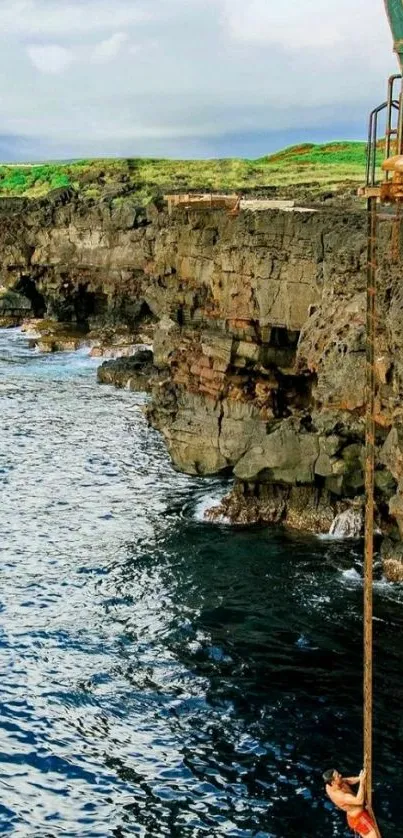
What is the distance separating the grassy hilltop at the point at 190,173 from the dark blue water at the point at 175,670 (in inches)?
2201

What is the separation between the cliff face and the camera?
35528 mm

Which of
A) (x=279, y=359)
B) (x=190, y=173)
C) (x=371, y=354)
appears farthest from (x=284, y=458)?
(x=190, y=173)

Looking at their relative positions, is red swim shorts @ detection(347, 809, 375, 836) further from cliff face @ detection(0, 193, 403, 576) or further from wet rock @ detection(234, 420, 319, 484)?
wet rock @ detection(234, 420, 319, 484)

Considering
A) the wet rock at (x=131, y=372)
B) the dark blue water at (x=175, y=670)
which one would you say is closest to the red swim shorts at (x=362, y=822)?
the dark blue water at (x=175, y=670)

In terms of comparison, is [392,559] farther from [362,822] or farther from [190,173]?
[190,173]

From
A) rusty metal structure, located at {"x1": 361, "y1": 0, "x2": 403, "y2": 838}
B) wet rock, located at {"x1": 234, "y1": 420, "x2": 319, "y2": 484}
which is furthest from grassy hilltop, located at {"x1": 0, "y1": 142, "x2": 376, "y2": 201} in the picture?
rusty metal structure, located at {"x1": 361, "y1": 0, "x2": 403, "y2": 838}

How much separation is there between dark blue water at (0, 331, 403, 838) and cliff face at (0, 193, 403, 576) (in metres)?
2.28

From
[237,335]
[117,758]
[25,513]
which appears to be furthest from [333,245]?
[117,758]

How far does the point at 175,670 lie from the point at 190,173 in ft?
382

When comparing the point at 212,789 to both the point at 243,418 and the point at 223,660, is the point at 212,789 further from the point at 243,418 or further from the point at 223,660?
the point at 243,418

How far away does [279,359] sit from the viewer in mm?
46219

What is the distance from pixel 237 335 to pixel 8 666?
23145mm

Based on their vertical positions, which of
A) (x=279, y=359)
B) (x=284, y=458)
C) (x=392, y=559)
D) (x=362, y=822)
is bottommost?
(x=392, y=559)

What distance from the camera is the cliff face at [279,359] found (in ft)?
117
